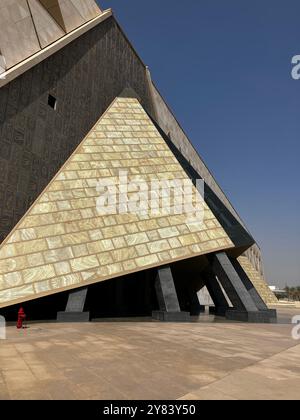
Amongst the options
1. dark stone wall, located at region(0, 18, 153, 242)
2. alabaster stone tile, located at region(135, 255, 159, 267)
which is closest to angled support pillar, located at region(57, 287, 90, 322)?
alabaster stone tile, located at region(135, 255, 159, 267)

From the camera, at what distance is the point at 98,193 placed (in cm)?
1853

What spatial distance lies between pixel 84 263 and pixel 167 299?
433cm

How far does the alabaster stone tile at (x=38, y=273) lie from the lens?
1396 centimetres

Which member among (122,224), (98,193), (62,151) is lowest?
(122,224)

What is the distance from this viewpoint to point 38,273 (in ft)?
46.6

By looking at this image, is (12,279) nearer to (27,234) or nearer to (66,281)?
(66,281)

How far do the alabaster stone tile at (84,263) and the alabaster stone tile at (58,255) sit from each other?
0.37 meters

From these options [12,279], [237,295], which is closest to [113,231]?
[12,279]

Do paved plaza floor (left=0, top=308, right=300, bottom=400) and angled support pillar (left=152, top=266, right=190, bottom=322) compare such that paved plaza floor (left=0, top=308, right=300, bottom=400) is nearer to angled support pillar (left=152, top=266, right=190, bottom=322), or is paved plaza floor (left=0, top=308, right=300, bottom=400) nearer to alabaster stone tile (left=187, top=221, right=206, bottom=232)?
angled support pillar (left=152, top=266, right=190, bottom=322)

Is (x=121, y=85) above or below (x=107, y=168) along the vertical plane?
above

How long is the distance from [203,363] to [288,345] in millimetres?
4584

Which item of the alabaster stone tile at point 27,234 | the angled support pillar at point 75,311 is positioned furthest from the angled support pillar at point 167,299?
the alabaster stone tile at point 27,234
